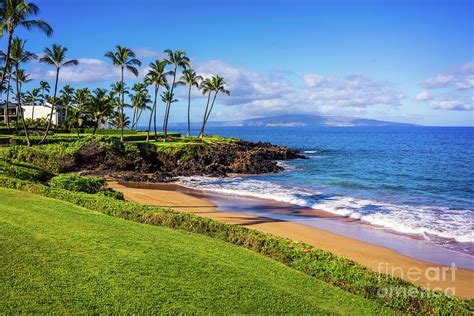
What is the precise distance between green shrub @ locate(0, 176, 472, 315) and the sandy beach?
3.51 m

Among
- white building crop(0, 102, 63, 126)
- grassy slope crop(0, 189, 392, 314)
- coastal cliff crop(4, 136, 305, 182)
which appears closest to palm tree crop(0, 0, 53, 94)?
coastal cliff crop(4, 136, 305, 182)

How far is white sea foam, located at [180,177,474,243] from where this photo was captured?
68.2ft

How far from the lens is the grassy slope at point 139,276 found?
747 cm

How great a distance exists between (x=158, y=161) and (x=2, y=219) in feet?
119

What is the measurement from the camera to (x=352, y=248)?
674 inches

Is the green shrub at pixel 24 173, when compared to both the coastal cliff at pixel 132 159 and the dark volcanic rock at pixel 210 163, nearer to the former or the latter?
the coastal cliff at pixel 132 159

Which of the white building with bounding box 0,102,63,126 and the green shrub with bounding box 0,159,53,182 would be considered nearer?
the green shrub with bounding box 0,159,53,182

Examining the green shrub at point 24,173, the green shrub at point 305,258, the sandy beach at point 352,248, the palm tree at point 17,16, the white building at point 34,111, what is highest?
the palm tree at point 17,16

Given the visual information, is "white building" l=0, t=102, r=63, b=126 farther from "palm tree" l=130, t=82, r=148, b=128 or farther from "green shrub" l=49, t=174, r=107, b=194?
"green shrub" l=49, t=174, r=107, b=194

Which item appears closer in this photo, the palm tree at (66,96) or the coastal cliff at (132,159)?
the coastal cliff at (132,159)

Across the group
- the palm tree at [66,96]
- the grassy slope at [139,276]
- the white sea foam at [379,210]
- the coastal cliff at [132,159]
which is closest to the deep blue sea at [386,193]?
the white sea foam at [379,210]

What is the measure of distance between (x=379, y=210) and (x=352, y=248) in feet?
32.6

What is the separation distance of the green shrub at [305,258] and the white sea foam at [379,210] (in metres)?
11.1

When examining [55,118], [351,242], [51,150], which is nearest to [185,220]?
[351,242]
